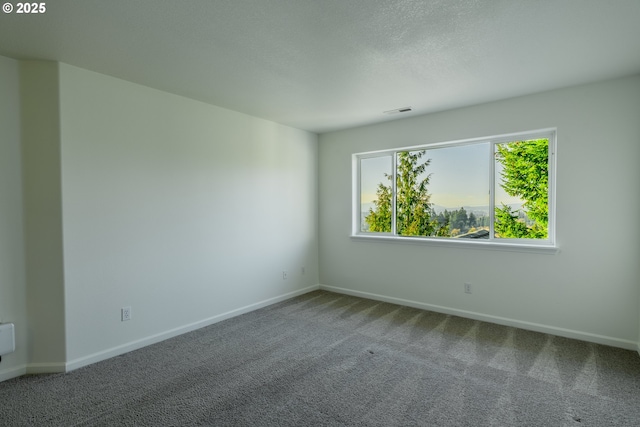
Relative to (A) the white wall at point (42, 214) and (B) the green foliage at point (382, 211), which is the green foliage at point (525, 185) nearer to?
(B) the green foliage at point (382, 211)

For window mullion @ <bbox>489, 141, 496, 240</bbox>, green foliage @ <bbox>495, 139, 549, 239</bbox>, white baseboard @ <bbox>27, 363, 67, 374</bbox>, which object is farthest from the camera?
window mullion @ <bbox>489, 141, 496, 240</bbox>

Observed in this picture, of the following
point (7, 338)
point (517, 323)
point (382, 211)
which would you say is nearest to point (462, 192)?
point (382, 211)

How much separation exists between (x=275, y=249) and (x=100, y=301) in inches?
83.8

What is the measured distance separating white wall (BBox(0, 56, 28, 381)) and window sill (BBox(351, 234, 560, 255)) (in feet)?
12.0

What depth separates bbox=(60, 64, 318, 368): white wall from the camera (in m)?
2.67

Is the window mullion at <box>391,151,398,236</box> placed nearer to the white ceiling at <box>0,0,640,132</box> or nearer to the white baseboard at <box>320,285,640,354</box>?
the white baseboard at <box>320,285,640,354</box>

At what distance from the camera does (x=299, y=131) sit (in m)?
4.81

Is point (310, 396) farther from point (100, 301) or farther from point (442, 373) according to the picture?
point (100, 301)

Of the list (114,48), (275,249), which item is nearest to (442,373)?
(275,249)

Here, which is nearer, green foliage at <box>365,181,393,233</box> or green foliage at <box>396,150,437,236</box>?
green foliage at <box>396,150,437,236</box>

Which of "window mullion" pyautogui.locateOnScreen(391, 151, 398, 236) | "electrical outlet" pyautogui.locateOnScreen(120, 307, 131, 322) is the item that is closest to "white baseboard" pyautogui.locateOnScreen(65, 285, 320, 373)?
"electrical outlet" pyautogui.locateOnScreen(120, 307, 131, 322)

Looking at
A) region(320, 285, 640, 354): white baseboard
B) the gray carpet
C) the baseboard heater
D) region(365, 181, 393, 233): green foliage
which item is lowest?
the gray carpet

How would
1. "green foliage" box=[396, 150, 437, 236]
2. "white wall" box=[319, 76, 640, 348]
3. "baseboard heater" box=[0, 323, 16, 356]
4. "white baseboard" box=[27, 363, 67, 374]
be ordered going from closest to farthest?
"baseboard heater" box=[0, 323, 16, 356]
"white baseboard" box=[27, 363, 67, 374]
"white wall" box=[319, 76, 640, 348]
"green foliage" box=[396, 150, 437, 236]

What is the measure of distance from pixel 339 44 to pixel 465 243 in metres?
2.71
